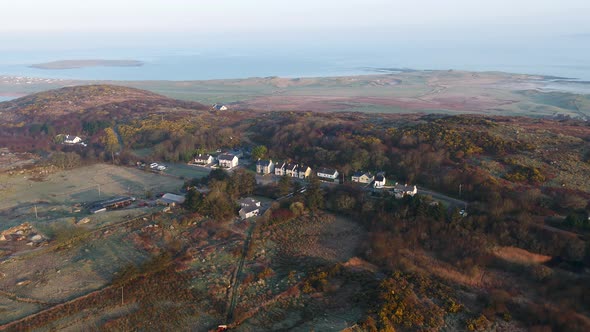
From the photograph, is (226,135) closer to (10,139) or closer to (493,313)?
(10,139)

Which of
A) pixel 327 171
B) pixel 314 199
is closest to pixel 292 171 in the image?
pixel 327 171

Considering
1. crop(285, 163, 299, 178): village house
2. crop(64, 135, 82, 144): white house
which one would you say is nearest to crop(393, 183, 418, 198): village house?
crop(285, 163, 299, 178): village house

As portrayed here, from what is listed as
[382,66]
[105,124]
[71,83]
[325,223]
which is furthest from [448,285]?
[382,66]

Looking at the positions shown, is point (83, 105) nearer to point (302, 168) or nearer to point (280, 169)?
point (280, 169)

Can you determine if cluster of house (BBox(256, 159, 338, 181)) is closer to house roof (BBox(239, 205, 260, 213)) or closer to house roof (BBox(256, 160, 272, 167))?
house roof (BBox(256, 160, 272, 167))

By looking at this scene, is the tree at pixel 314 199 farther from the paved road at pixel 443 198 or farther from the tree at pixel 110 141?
the tree at pixel 110 141

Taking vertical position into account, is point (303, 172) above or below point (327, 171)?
below
